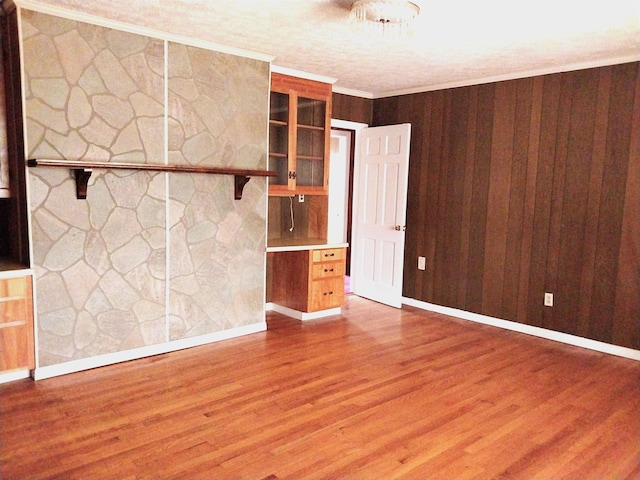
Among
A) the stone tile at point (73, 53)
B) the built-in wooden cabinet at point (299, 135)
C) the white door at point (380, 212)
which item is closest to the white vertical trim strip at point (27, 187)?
the stone tile at point (73, 53)

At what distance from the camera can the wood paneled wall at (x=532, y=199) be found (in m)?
4.01

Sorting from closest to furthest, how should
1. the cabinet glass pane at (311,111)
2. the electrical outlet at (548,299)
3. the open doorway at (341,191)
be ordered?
Result: the electrical outlet at (548,299), the cabinet glass pane at (311,111), the open doorway at (341,191)

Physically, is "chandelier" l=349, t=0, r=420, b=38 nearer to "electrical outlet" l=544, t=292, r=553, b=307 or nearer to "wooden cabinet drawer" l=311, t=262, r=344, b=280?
"wooden cabinet drawer" l=311, t=262, r=344, b=280

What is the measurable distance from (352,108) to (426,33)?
2.29 meters

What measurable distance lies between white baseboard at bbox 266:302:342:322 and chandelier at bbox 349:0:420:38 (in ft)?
8.95

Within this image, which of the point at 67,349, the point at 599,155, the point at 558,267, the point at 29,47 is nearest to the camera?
the point at 29,47

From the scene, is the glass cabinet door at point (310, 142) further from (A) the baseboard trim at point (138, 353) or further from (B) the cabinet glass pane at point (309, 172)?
(A) the baseboard trim at point (138, 353)

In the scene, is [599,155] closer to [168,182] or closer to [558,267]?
[558,267]

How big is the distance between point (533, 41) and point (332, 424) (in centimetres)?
297

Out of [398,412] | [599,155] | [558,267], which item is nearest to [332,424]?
[398,412]

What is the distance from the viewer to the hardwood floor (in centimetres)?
240

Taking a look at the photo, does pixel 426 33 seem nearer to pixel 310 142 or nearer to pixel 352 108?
pixel 310 142

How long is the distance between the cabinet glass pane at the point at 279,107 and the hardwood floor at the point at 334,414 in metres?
2.04

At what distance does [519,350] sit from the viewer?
4.16 meters
